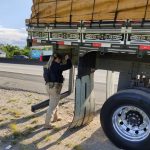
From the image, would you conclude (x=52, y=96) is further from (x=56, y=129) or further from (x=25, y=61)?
(x=25, y=61)

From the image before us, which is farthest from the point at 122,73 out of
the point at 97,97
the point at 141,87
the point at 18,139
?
the point at 97,97

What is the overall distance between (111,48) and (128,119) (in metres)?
1.25

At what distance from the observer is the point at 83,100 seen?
729cm

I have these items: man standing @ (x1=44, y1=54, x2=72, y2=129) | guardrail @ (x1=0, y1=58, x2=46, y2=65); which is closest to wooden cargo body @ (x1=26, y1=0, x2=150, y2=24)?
man standing @ (x1=44, y1=54, x2=72, y2=129)

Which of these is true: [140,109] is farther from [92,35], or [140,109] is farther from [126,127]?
[92,35]

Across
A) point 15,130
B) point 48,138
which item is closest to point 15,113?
point 15,130

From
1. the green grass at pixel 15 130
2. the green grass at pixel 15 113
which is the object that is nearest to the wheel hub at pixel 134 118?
the green grass at pixel 15 130

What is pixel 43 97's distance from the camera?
11.2m

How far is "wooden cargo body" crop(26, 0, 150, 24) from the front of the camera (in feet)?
19.7

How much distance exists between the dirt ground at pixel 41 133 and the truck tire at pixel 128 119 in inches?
12.9

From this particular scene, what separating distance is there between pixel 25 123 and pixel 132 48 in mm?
3257

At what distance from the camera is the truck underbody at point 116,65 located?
20.0 ft

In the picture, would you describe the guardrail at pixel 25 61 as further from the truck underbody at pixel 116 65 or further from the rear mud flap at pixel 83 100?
the truck underbody at pixel 116 65

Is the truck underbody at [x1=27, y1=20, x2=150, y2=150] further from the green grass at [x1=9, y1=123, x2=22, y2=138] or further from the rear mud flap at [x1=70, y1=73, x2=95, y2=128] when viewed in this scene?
the green grass at [x1=9, y1=123, x2=22, y2=138]
